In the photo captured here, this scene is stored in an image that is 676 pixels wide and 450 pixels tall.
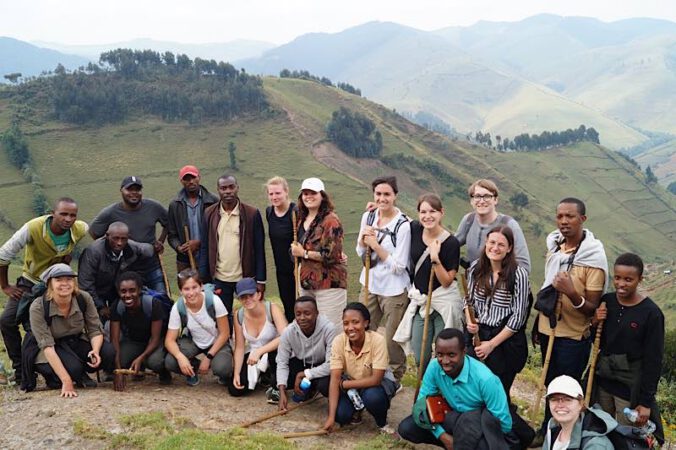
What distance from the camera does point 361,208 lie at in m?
85.5

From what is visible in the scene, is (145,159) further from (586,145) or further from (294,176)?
(586,145)

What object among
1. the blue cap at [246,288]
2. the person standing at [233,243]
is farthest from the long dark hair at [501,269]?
the person standing at [233,243]

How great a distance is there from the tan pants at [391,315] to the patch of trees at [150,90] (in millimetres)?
100510

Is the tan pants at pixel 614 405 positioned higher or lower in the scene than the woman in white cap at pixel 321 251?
lower

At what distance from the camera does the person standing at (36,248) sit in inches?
304

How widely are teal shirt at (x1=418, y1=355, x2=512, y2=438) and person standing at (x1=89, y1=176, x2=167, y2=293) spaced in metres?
4.56

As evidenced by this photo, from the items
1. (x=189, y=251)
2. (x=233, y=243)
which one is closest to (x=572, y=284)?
(x=233, y=243)

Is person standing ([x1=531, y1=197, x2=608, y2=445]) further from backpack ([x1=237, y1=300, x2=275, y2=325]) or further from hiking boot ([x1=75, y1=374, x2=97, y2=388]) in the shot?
hiking boot ([x1=75, y1=374, x2=97, y2=388])

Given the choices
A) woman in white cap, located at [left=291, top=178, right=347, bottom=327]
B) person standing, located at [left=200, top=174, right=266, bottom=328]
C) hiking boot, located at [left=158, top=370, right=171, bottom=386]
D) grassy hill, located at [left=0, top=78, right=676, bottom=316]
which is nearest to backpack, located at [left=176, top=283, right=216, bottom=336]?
person standing, located at [left=200, top=174, right=266, bottom=328]

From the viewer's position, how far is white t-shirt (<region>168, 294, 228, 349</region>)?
8.07 metres

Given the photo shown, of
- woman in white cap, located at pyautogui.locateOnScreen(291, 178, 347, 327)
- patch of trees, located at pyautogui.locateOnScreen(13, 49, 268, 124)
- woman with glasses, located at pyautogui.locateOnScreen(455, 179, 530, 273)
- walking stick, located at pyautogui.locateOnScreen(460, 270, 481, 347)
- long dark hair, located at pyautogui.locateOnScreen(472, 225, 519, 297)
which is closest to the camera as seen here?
long dark hair, located at pyautogui.locateOnScreen(472, 225, 519, 297)

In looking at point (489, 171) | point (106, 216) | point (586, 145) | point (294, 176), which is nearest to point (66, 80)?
point (294, 176)

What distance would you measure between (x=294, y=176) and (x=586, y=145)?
311 feet

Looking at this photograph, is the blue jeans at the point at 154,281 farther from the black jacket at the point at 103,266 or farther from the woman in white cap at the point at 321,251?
the woman in white cap at the point at 321,251
